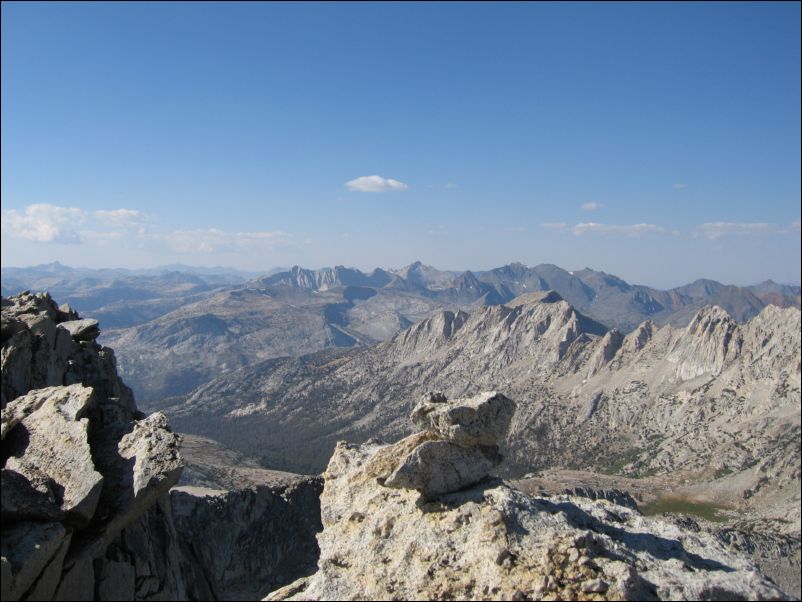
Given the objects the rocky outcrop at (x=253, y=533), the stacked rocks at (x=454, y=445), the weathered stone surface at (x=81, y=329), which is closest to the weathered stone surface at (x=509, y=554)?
the stacked rocks at (x=454, y=445)

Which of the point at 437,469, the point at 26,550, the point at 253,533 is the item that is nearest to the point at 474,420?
the point at 437,469

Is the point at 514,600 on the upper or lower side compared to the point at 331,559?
upper

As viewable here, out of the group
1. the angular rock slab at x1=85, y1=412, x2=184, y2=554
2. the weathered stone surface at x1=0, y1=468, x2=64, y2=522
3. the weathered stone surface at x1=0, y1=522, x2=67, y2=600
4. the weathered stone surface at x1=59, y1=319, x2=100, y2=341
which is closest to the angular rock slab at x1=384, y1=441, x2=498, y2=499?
the angular rock slab at x1=85, y1=412, x2=184, y2=554

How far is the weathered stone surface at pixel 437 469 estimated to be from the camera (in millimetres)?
26000

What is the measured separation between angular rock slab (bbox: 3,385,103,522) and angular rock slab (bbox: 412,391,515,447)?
17.8 meters

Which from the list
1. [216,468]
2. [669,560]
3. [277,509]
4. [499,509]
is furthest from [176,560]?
[216,468]

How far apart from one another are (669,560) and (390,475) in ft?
43.7

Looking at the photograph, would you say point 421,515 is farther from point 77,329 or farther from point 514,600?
point 77,329

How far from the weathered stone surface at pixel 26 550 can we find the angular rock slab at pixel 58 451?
189 cm

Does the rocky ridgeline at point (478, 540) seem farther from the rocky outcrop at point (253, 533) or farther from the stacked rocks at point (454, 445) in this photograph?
the rocky outcrop at point (253, 533)

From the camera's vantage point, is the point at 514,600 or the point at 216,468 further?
the point at 216,468

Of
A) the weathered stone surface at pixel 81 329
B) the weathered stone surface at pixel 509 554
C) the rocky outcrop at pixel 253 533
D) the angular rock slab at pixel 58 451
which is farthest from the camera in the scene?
the rocky outcrop at pixel 253 533

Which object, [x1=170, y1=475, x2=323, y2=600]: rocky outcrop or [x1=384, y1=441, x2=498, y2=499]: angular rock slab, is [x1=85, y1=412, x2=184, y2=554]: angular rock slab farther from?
[x1=170, y1=475, x2=323, y2=600]: rocky outcrop

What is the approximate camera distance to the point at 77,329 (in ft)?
166
